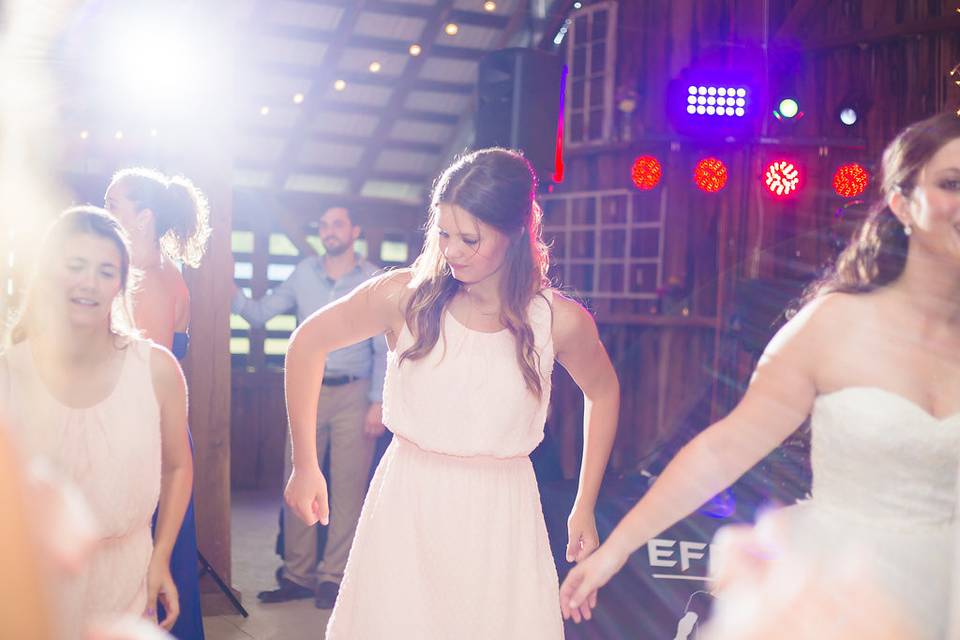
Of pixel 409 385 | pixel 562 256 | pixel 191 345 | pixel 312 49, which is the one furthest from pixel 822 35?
pixel 409 385

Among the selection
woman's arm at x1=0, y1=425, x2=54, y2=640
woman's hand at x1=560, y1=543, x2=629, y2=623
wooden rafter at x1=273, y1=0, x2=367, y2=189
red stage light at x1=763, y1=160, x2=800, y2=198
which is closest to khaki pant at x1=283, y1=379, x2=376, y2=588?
red stage light at x1=763, y1=160, x2=800, y2=198

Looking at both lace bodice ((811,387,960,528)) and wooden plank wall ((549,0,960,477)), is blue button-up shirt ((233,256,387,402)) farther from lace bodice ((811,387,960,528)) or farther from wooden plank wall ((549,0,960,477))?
lace bodice ((811,387,960,528))

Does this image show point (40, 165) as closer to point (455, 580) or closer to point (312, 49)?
point (312, 49)

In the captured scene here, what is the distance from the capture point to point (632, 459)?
24.6 feet

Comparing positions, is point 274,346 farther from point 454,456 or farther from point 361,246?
point 454,456

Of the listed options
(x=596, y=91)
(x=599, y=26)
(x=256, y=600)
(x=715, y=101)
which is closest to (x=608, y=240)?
(x=596, y=91)

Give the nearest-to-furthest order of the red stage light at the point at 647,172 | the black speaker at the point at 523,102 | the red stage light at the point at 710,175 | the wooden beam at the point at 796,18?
the black speaker at the point at 523,102
the red stage light at the point at 710,175
the red stage light at the point at 647,172
the wooden beam at the point at 796,18

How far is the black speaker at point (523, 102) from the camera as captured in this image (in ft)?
15.6

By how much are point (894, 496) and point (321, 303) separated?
3.87 metres

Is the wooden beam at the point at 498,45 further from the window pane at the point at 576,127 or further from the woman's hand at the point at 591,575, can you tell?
the woman's hand at the point at 591,575

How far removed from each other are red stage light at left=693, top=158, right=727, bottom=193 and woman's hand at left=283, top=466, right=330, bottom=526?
3578mm

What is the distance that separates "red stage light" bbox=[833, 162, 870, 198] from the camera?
208 inches

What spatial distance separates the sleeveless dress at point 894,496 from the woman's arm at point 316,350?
1038 millimetres

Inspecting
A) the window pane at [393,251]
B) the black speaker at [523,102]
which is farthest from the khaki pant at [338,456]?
the window pane at [393,251]
